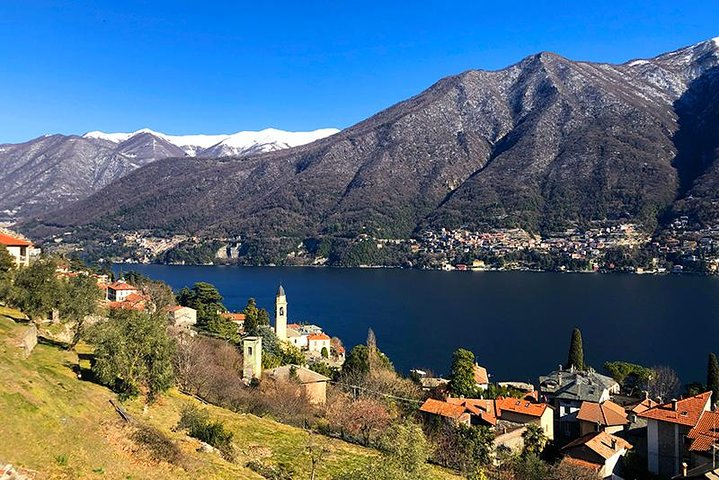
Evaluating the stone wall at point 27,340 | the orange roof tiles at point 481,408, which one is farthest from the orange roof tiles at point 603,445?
the stone wall at point 27,340

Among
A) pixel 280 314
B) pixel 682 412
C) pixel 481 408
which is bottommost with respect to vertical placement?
pixel 481 408

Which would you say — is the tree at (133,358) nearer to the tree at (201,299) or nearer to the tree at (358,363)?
the tree at (358,363)

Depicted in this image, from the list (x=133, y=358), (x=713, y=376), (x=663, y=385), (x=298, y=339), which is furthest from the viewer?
(x=298, y=339)

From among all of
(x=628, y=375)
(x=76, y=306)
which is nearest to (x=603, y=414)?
(x=628, y=375)

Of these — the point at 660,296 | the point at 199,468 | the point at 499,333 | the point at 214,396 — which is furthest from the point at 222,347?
the point at 660,296

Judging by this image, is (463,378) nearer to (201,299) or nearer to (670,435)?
(670,435)

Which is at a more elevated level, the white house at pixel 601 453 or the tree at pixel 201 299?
the tree at pixel 201 299
